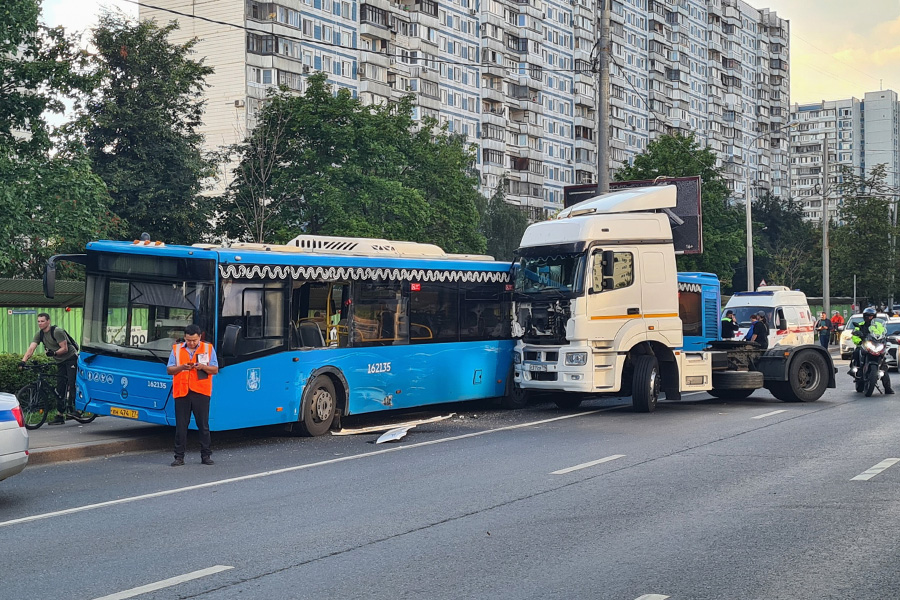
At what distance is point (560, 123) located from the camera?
3851 inches

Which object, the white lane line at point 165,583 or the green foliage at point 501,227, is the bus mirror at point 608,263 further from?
the green foliage at point 501,227

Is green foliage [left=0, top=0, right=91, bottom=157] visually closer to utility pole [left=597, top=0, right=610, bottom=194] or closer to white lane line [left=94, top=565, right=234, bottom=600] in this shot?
utility pole [left=597, top=0, right=610, bottom=194]

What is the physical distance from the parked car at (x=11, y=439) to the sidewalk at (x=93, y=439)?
3230mm

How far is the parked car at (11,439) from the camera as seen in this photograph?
1009 centimetres

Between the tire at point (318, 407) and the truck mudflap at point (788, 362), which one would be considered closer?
the tire at point (318, 407)

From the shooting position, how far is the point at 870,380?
2308cm

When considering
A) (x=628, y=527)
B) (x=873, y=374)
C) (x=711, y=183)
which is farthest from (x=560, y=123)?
(x=628, y=527)

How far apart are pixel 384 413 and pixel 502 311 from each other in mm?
2875

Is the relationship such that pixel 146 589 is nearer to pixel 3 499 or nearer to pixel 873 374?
pixel 3 499

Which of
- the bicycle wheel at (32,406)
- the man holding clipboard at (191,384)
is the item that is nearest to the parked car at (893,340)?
the man holding clipboard at (191,384)

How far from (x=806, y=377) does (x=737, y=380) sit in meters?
2.04

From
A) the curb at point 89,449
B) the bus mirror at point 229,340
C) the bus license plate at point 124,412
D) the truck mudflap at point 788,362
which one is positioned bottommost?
the curb at point 89,449

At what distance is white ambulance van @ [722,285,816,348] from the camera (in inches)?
1287

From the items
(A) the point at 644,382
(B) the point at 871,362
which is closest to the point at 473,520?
(A) the point at 644,382
